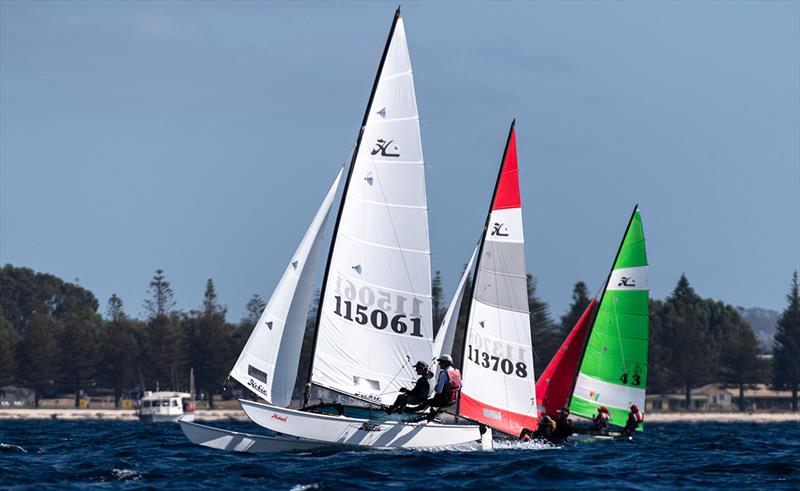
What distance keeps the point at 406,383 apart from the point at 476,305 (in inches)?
277

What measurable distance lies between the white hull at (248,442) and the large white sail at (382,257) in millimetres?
2562

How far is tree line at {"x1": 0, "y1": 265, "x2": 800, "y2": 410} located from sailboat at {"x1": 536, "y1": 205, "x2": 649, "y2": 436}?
65756 mm

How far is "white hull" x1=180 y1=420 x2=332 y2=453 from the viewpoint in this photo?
99.3 ft

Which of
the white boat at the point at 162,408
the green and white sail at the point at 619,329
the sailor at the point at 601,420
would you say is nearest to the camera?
the sailor at the point at 601,420

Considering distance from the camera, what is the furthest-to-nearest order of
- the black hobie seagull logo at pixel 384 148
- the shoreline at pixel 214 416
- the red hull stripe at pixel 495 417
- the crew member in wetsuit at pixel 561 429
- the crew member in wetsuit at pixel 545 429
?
the shoreline at pixel 214 416 → the crew member in wetsuit at pixel 545 429 → the crew member in wetsuit at pixel 561 429 → the red hull stripe at pixel 495 417 → the black hobie seagull logo at pixel 384 148

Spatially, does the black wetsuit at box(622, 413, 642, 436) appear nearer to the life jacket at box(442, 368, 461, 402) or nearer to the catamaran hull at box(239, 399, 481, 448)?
the life jacket at box(442, 368, 461, 402)

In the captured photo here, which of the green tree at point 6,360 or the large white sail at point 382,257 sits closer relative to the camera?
the large white sail at point 382,257

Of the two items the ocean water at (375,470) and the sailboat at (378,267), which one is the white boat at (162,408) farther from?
the sailboat at (378,267)

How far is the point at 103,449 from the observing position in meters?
35.6

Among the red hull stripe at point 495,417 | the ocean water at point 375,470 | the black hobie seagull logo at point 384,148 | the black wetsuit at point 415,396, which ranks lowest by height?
the ocean water at point 375,470

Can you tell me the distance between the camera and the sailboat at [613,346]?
5275cm

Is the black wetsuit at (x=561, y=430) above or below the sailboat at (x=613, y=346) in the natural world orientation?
below

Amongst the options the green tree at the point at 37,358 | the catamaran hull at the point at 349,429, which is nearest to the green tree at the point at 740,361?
the green tree at the point at 37,358

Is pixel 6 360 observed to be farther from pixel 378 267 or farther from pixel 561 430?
pixel 378 267
